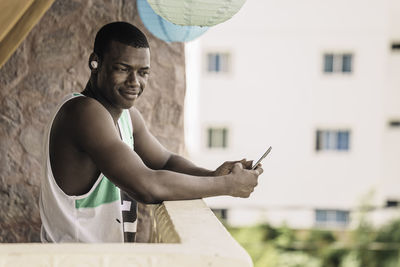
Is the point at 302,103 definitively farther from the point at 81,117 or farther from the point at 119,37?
the point at 81,117

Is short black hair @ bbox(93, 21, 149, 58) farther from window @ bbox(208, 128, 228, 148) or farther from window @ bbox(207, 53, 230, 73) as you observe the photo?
window @ bbox(207, 53, 230, 73)

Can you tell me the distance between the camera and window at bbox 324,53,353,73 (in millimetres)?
15508

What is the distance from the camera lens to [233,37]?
1505 cm

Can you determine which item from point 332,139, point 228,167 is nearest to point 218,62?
point 332,139

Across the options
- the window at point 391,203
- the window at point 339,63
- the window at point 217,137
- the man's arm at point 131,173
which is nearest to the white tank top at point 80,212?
the man's arm at point 131,173

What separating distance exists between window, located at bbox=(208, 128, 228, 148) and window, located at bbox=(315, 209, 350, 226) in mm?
2747

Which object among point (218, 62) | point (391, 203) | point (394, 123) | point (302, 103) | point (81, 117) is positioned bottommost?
point (391, 203)

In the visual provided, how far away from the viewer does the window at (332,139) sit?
612 inches

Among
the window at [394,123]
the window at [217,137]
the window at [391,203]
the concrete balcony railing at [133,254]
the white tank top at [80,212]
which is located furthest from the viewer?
the window at [391,203]

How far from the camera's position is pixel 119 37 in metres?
2.48

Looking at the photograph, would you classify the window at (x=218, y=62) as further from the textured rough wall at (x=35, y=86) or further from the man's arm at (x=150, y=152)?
the man's arm at (x=150, y=152)

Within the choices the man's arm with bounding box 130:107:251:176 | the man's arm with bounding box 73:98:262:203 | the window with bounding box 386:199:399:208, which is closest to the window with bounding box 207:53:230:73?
the window with bounding box 386:199:399:208

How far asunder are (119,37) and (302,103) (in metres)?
13.0

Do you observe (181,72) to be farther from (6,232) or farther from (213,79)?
(213,79)
